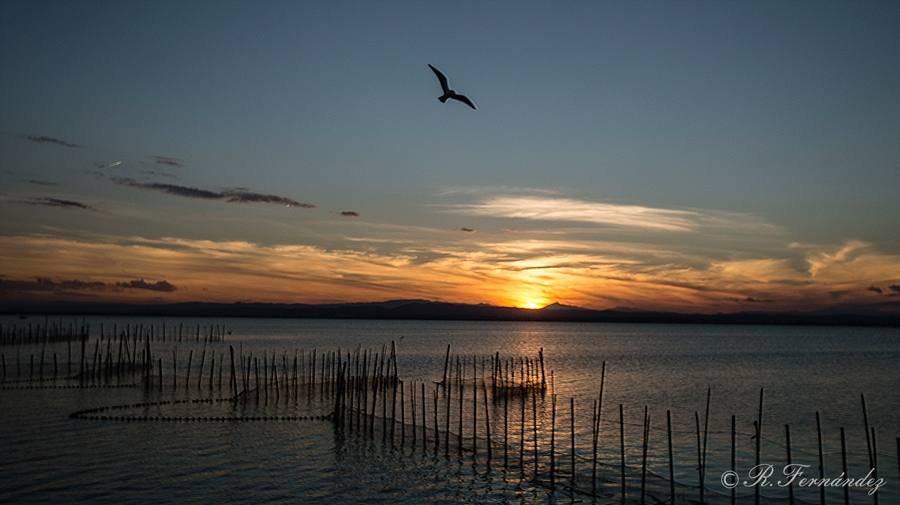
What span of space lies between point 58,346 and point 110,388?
4341 centimetres

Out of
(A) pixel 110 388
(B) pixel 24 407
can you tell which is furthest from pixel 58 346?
(B) pixel 24 407

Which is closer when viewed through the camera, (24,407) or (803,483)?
(803,483)

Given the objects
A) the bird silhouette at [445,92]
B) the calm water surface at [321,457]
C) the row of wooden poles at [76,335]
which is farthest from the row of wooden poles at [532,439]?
the row of wooden poles at [76,335]

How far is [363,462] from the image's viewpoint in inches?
878

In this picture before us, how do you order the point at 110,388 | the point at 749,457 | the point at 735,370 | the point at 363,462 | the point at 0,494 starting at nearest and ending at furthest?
the point at 0,494 → the point at 363,462 → the point at 749,457 → the point at 110,388 → the point at 735,370

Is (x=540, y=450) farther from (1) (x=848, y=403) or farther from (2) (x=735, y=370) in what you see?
(2) (x=735, y=370)

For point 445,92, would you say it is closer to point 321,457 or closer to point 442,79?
point 442,79

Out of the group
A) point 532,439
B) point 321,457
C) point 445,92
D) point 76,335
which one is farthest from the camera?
point 76,335

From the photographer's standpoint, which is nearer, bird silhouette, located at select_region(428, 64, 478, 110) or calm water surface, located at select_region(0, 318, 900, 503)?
bird silhouette, located at select_region(428, 64, 478, 110)

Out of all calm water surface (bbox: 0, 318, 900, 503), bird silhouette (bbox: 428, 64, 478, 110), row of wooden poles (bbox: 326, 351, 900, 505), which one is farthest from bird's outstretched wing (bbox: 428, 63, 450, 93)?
calm water surface (bbox: 0, 318, 900, 503)

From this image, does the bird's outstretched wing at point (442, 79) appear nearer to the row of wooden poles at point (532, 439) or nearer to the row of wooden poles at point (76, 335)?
the row of wooden poles at point (532, 439)

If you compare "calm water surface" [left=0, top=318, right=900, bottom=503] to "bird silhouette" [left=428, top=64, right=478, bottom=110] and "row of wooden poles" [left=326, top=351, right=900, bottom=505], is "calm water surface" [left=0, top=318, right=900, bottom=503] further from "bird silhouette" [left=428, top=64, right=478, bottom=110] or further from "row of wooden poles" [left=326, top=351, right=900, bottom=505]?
"bird silhouette" [left=428, top=64, right=478, bottom=110]

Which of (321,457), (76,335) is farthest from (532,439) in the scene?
(76,335)

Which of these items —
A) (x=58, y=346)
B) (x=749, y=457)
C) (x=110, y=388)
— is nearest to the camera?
(x=749, y=457)
